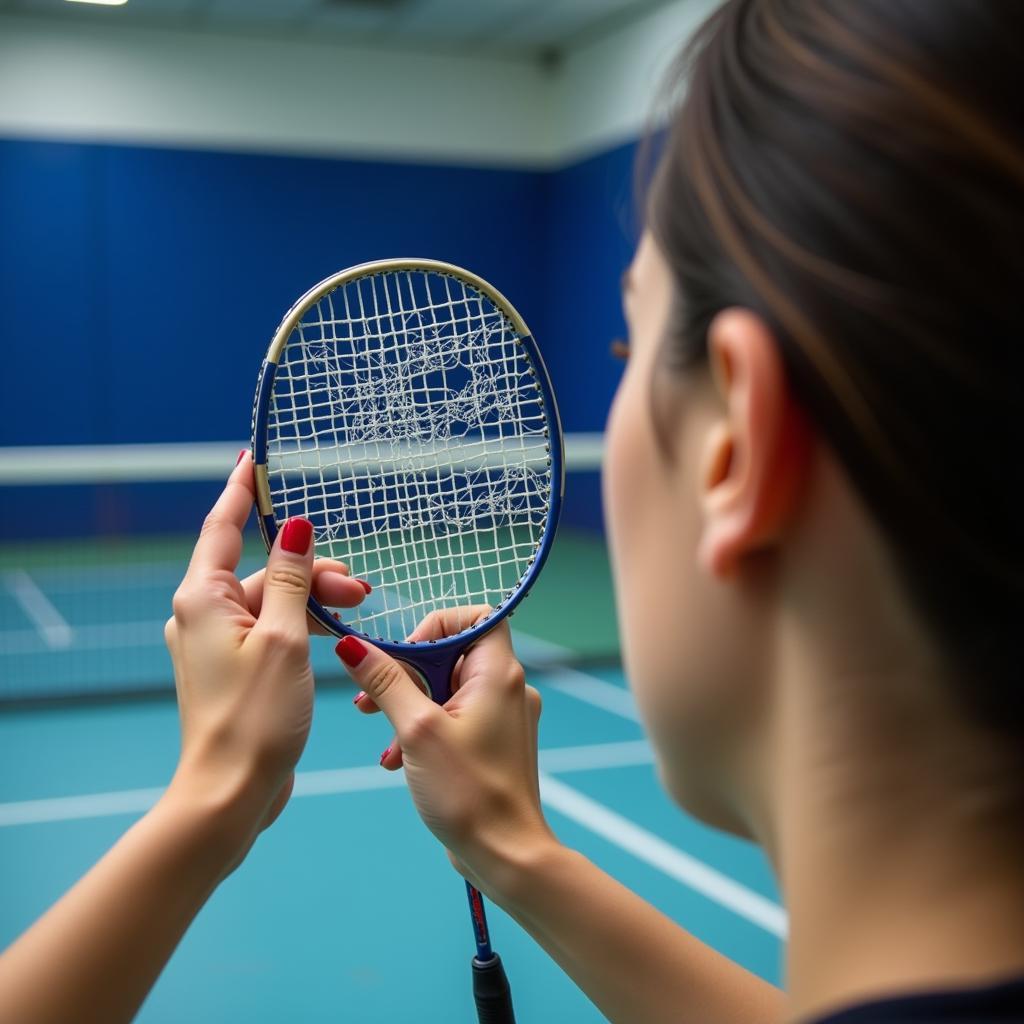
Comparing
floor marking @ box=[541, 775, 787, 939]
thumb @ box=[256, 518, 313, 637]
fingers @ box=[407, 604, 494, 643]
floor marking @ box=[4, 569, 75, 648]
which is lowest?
floor marking @ box=[4, 569, 75, 648]

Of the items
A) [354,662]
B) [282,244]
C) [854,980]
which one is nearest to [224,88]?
[282,244]

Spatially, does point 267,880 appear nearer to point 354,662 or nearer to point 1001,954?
point 354,662

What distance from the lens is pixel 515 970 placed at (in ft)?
7.65

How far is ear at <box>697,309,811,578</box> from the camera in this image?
1.69 ft

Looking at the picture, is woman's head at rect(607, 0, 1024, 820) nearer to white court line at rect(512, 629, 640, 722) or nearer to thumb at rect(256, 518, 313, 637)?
thumb at rect(256, 518, 313, 637)

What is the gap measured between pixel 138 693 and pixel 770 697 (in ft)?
12.2

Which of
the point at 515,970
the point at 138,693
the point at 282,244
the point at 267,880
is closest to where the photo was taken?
the point at 515,970

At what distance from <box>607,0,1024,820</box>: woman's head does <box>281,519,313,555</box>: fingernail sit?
1.49ft

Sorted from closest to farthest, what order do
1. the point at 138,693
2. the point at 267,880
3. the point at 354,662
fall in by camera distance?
the point at 354,662
the point at 267,880
the point at 138,693

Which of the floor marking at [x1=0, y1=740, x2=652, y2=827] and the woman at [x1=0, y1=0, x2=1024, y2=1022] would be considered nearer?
the woman at [x1=0, y1=0, x2=1024, y2=1022]

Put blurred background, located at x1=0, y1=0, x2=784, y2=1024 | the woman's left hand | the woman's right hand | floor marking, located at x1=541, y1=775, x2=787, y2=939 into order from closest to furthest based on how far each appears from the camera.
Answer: the woman's left hand → the woman's right hand → floor marking, located at x1=541, y1=775, x2=787, y2=939 → blurred background, located at x1=0, y1=0, x2=784, y2=1024

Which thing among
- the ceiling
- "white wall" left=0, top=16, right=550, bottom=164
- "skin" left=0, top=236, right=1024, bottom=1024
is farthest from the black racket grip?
"white wall" left=0, top=16, right=550, bottom=164

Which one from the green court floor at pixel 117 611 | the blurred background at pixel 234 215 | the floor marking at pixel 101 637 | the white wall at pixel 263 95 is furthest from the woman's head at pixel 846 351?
the white wall at pixel 263 95

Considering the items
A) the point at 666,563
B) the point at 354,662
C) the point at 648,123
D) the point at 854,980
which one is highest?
the point at 648,123
